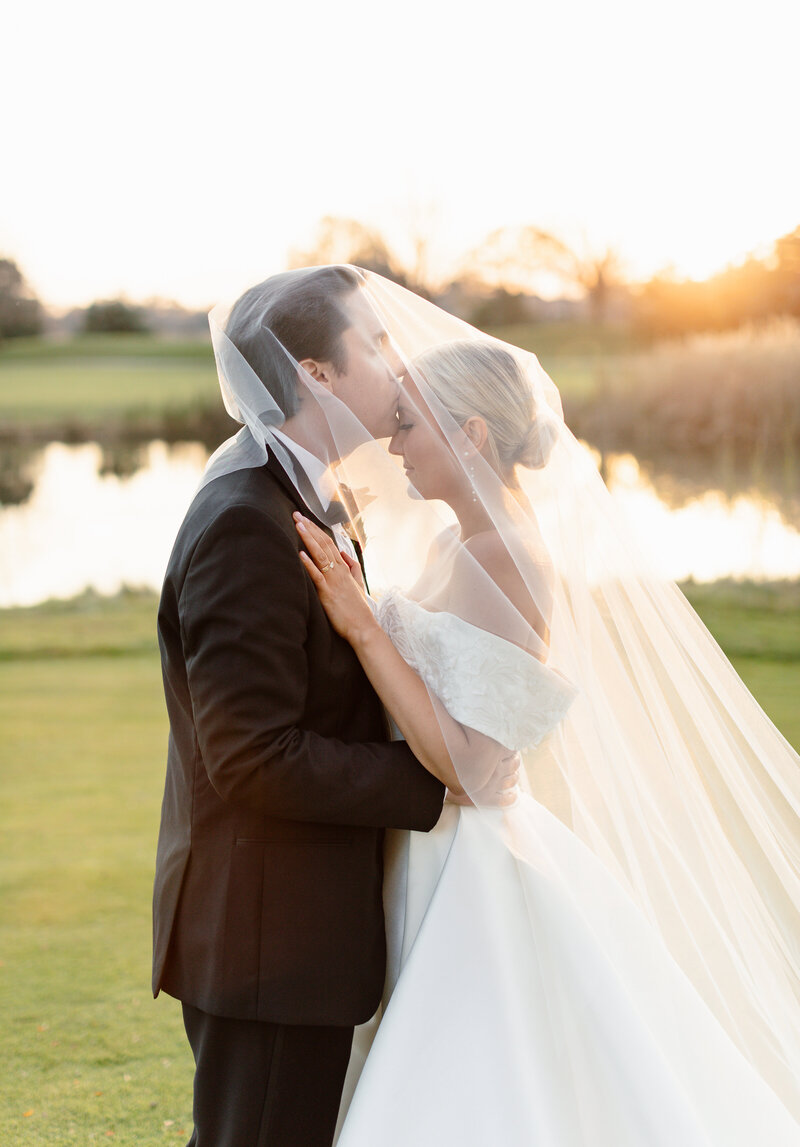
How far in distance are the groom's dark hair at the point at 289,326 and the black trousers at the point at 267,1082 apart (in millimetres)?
1110

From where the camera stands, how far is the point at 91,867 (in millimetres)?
4184

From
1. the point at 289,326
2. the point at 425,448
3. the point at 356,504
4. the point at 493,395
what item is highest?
the point at 289,326

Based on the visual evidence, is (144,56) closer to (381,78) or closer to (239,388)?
(381,78)

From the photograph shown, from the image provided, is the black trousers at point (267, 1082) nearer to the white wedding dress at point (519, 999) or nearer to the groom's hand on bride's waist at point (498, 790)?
the white wedding dress at point (519, 999)

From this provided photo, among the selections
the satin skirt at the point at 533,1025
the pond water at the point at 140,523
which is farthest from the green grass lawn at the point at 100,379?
the satin skirt at the point at 533,1025

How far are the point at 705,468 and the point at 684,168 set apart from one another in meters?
2.85

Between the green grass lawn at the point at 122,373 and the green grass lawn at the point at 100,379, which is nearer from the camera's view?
the green grass lawn at the point at 122,373

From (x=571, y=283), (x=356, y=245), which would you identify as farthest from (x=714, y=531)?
(x=356, y=245)

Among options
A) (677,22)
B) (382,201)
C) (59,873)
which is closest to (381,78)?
(382,201)

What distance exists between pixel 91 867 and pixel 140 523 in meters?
8.72

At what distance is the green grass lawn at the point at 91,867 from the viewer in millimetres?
2635

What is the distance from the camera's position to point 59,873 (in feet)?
13.6

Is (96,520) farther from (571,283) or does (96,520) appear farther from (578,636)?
(578,636)

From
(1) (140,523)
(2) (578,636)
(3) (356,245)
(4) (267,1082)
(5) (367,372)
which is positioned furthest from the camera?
(1) (140,523)
